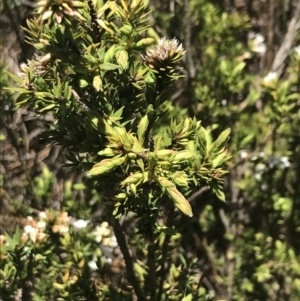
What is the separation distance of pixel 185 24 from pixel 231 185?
0.76 meters

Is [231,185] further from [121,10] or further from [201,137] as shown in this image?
[121,10]

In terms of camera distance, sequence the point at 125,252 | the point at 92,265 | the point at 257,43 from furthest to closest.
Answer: the point at 257,43, the point at 92,265, the point at 125,252

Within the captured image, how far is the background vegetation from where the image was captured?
1.73 meters

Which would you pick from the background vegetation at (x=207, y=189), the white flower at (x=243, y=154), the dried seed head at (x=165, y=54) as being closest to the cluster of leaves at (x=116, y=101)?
the dried seed head at (x=165, y=54)

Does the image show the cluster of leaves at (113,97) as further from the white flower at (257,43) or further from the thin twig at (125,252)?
the white flower at (257,43)

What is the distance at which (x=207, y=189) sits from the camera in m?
2.04

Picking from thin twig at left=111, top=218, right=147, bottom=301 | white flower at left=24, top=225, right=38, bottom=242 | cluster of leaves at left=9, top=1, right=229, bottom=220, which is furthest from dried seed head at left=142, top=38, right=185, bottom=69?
white flower at left=24, top=225, right=38, bottom=242

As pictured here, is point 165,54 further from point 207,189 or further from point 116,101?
point 207,189

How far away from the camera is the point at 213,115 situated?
6.54 ft

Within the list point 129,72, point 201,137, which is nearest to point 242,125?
point 201,137

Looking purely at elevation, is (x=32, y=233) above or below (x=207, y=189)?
above

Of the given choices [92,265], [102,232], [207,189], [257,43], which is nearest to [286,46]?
[257,43]

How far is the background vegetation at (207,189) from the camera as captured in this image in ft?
5.69

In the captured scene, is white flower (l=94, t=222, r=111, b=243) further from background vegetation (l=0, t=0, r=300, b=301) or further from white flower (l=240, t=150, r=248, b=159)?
white flower (l=240, t=150, r=248, b=159)
